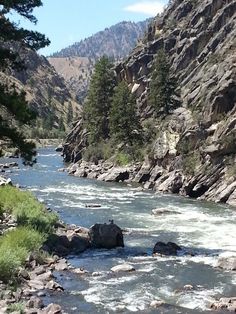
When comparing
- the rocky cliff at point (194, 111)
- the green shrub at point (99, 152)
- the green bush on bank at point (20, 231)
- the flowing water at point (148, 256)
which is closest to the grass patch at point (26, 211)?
the green bush on bank at point (20, 231)

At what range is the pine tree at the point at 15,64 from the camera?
26219mm

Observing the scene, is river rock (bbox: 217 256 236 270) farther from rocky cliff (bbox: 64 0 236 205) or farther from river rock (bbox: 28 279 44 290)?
rocky cliff (bbox: 64 0 236 205)

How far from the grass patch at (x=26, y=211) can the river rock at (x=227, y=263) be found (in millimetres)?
9714

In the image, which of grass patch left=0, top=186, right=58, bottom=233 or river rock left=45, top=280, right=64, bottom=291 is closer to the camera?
river rock left=45, top=280, right=64, bottom=291

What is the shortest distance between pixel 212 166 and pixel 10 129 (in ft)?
105

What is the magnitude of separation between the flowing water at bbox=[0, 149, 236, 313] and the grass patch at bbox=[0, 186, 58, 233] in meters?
3.29

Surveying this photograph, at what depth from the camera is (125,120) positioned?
77.7 meters

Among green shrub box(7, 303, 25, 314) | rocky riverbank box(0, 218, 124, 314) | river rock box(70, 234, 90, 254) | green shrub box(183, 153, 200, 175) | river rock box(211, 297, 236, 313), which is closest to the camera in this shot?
green shrub box(7, 303, 25, 314)

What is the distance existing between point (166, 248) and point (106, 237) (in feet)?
11.7

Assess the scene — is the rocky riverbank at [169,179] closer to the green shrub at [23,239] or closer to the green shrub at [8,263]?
the green shrub at [23,239]

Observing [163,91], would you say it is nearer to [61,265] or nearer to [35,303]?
[61,265]

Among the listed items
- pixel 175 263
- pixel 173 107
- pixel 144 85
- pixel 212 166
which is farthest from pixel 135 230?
pixel 144 85

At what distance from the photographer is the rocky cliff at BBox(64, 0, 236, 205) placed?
2125 inches

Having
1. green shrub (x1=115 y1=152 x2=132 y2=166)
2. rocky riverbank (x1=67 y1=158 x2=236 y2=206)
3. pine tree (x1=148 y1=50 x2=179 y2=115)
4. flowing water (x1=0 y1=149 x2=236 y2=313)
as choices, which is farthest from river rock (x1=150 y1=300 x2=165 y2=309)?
pine tree (x1=148 y1=50 x2=179 y2=115)
